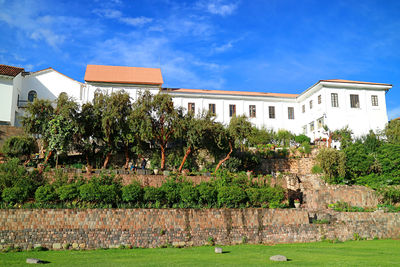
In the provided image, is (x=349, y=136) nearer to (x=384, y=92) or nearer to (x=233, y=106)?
(x=384, y=92)

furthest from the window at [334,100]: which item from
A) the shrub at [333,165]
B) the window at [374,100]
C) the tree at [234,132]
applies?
the tree at [234,132]

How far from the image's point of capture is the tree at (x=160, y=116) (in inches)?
1031

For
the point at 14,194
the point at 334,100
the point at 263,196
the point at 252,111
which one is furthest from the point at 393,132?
the point at 14,194

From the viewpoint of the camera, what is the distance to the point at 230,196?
73.1 feet

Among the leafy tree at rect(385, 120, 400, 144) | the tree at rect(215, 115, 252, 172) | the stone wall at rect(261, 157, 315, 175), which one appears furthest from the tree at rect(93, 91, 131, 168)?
the leafy tree at rect(385, 120, 400, 144)

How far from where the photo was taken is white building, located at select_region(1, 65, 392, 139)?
38812mm

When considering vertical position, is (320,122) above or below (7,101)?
below

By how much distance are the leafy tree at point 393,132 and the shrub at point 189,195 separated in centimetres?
2134

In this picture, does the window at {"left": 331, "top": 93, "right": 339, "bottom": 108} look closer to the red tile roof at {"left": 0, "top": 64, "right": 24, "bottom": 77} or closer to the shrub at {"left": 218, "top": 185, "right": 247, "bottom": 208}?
the shrub at {"left": 218, "top": 185, "right": 247, "bottom": 208}

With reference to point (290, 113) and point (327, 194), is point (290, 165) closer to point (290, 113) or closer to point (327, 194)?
point (327, 194)

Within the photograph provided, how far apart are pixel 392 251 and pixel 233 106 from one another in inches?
1082

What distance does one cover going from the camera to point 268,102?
1710 inches

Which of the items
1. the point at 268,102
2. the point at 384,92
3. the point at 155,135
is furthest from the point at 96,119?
the point at 384,92

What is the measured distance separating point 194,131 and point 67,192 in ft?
33.8
